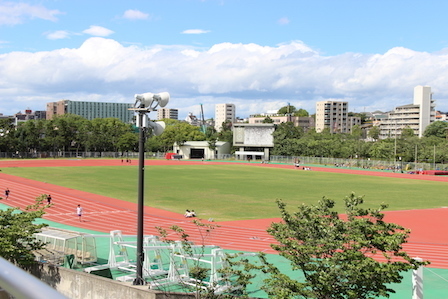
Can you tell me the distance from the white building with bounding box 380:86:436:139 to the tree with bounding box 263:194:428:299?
152 metres

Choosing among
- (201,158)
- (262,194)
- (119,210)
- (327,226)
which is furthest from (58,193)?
(201,158)

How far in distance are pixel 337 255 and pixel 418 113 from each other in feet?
534

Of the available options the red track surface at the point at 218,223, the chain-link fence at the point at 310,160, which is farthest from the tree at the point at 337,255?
the chain-link fence at the point at 310,160

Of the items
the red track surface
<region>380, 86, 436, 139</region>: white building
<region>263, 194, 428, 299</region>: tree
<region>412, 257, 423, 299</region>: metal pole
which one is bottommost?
the red track surface

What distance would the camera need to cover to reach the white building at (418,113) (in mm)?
158000

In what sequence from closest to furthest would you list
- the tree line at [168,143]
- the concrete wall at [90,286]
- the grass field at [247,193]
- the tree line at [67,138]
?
the concrete wall at [90,286], the grass field at [247,193], the tree line at [168,143], the tree line at [67,138]

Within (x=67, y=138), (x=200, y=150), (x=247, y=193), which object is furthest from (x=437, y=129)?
(x=247, y=193)

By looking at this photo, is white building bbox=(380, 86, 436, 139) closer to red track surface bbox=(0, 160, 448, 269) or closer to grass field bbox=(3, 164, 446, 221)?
grass field bbox=(3, 164, 446, 221)

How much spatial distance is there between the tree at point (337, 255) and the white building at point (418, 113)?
152449mm

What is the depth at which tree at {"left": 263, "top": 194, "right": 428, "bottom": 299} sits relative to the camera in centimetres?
1038

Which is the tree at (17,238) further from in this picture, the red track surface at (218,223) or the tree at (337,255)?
the tree at (337,255)

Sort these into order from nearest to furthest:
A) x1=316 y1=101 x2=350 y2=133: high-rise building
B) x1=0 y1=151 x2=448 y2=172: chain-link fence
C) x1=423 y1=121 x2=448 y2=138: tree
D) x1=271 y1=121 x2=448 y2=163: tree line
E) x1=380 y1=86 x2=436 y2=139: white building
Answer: x1=0 y1=151 x2=448 y2=172: chain-link fence < x1=271 y1=121 x2=448 y2=163: tree line < x1=423 y1=121 x2=448 y2=138: tree < x1=380 y1=86 x2=436 y2=139: white building < x1=316 y1=101 x2=350 y2=133: high-rise building

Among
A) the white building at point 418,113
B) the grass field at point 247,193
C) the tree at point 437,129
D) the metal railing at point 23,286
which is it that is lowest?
the grass field at point 247,193

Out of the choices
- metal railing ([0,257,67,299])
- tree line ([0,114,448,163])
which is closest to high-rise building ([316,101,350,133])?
tree line ([0,114,448,163])
